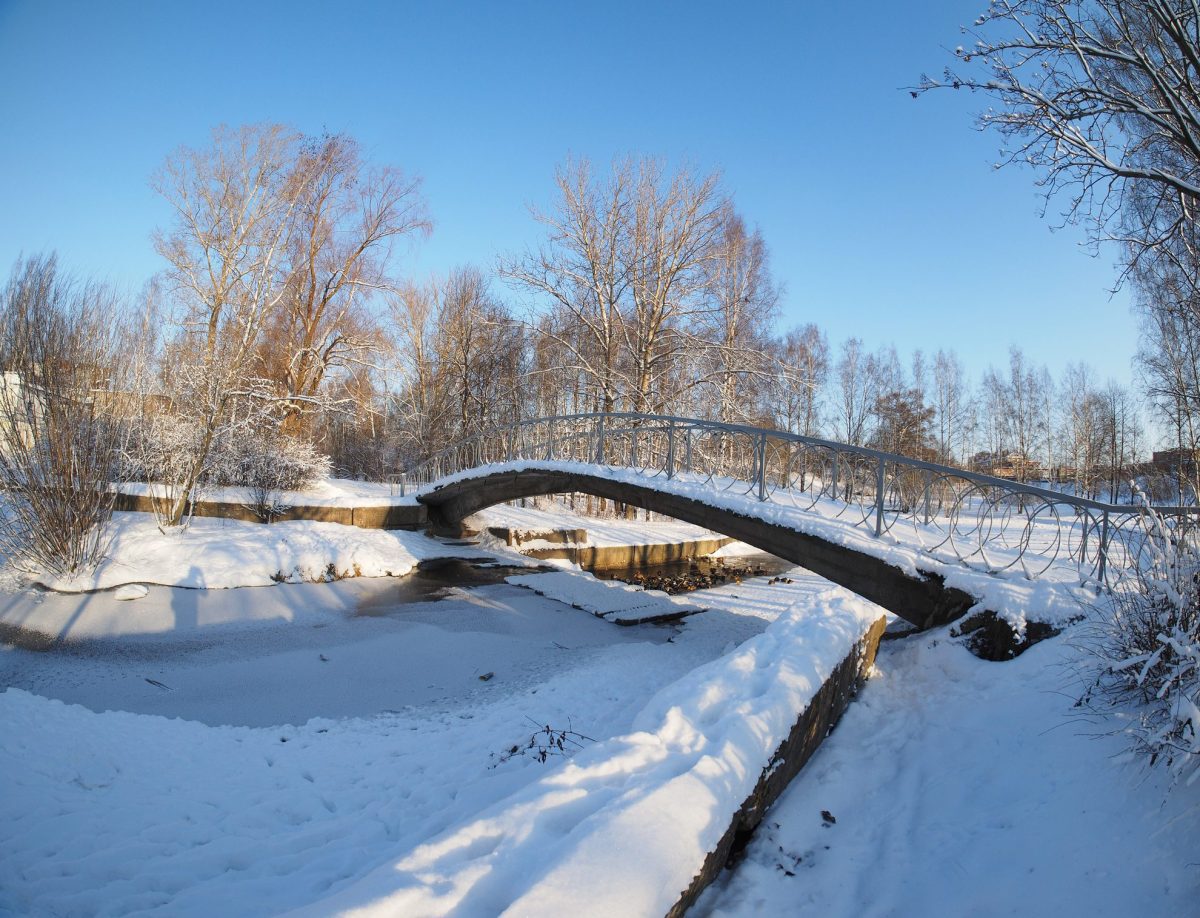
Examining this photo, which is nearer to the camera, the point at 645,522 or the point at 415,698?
the point at 415,698

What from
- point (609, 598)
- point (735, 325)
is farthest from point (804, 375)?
point (609, 598)

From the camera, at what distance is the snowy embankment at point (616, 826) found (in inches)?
77.4

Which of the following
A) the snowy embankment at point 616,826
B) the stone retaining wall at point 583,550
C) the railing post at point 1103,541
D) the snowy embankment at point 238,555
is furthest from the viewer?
the stone retaining wall at point 583,550

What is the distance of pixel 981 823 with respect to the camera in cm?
304

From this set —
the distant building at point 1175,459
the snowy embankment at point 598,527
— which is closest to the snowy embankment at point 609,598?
the snowy embankment at point 598,527

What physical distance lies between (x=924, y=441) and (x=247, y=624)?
1328 inches

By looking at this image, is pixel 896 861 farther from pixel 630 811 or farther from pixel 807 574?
pixel 807 574

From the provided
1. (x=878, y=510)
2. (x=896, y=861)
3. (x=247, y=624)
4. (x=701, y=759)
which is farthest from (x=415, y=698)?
(x=878, y=510)

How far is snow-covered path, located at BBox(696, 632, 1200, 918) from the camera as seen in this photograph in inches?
93.4

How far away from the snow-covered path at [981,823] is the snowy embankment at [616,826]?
515 mm

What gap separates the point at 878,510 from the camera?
6559 mm

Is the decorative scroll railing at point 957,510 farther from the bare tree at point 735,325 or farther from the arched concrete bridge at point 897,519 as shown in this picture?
the bare tree at point 735,325

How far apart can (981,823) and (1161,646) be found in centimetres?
122

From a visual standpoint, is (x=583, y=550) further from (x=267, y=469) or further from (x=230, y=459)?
(x=230, y=459)
